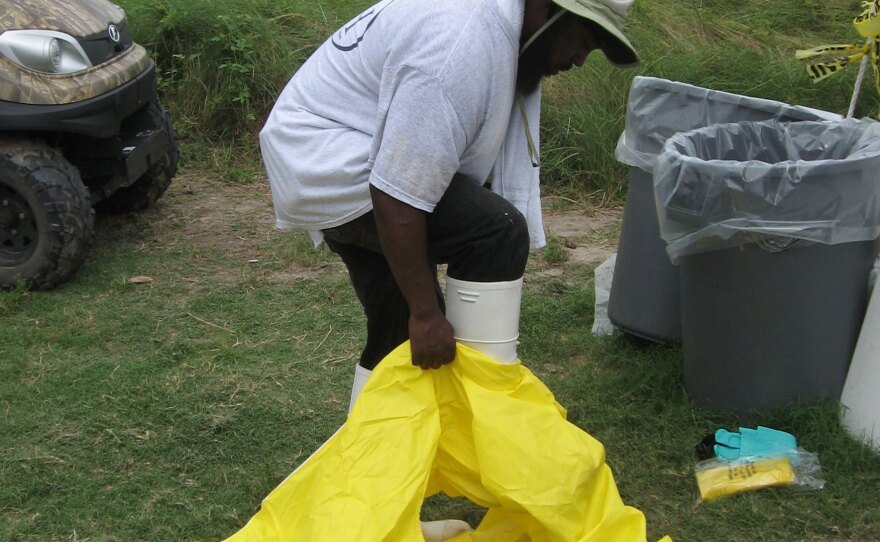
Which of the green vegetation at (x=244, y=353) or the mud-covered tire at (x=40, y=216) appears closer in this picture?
the green vegetation at (x=244, y=353)

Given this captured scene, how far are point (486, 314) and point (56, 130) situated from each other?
301 cm

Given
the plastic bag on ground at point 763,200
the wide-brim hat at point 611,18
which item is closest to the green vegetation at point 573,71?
the plastic bag on ground at point 763,200

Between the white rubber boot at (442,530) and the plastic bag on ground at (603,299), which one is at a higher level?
the white rubber boot at (442,530)

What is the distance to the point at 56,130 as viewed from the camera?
470 centimetres

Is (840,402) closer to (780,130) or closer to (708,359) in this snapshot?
(708,359)

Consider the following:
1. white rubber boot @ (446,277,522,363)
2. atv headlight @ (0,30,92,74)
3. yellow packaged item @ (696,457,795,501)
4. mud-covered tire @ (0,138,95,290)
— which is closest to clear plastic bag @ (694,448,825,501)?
yellow packaged item @ (696,457,795,501)

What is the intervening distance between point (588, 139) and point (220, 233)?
7.26ft

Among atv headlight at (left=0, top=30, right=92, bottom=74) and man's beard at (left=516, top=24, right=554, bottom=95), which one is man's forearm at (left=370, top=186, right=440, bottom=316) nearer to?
man's beard at (left=516, top=24, right=554, bottom=95)

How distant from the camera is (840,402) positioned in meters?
3.39

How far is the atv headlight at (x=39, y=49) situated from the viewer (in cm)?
463

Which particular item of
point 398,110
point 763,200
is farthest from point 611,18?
point 763,200

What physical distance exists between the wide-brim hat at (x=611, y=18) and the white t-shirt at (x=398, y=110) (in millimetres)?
127

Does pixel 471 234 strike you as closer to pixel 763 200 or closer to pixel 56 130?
pixel 763 200

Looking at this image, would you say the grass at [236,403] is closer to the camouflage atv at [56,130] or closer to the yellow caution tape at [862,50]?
the camouflage atv at [56,130]
